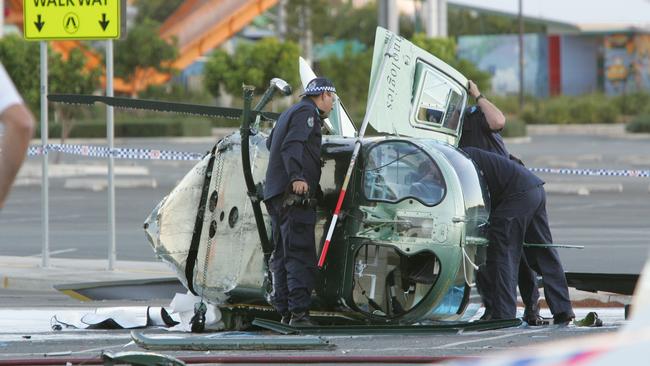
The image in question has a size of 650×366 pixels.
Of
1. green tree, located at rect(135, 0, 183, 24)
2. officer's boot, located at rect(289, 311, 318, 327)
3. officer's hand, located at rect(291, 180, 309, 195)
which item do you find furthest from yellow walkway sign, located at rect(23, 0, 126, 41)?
green tree, located at rect(135, 0, 183, 24)

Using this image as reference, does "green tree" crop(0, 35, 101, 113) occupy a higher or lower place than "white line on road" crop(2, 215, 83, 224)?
higher

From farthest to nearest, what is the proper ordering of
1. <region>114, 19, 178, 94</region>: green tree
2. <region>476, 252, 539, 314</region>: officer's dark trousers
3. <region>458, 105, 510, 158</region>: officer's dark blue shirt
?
<region>114, 19, 178, 94</region>: green tree
<region>458, 105, 510, 158</region>: officer's dark blue shirt
<region>476, 252, 539, 314</region>: officer's dark trousers

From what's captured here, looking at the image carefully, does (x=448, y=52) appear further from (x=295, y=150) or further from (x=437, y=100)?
(x=295, y=150)

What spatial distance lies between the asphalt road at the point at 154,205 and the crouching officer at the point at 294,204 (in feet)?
18.6

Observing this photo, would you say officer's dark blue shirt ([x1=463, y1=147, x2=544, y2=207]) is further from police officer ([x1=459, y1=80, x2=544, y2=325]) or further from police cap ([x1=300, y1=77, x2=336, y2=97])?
police cap ([x1=300, y1=77, x2=336, y2=97])

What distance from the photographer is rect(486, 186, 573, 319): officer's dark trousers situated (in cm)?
959

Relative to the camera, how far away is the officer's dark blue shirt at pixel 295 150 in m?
9.23

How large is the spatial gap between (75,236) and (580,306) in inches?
347

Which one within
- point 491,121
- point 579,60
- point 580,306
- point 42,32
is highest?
point 579,60

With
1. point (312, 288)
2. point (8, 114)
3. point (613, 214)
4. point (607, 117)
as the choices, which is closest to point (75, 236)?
point (613, 214)

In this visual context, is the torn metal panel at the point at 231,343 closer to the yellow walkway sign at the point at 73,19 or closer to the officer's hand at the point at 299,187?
the officer's hand at the point at 299,187

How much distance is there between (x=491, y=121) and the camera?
1052cm

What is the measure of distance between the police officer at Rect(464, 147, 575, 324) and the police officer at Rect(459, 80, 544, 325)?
194 millimetres

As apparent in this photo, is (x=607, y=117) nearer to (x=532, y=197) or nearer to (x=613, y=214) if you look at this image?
(x=613, y=214)
